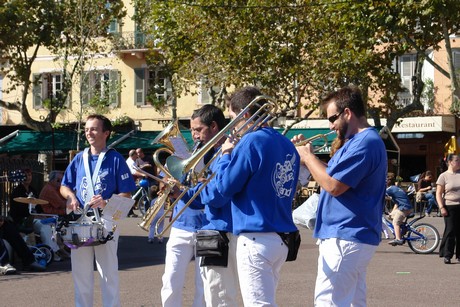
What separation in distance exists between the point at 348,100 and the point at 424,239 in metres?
11.1

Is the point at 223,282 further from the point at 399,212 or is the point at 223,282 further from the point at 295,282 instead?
the point at 399,212

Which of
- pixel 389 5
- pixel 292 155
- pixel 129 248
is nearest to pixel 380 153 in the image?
pixel 292 155

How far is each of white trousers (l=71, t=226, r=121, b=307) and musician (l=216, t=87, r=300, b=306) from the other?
7.07ft

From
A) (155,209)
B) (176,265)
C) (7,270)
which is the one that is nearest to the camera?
(155,209)

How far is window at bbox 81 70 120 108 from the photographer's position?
4041 cm

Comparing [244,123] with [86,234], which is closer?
[244,123]

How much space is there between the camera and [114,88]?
44469mm

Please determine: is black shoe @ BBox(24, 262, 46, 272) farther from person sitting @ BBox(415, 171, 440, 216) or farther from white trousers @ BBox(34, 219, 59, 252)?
person sitting @ BBox(415, 171, 440, 216)

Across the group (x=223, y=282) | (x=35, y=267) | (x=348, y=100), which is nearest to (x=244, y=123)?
(x=348, y=100)

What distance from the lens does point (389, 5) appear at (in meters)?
24.7

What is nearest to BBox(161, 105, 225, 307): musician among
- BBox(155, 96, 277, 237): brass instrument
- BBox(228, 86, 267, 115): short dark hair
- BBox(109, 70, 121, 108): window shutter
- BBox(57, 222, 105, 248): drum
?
BBox(57, 222, 105, 248): drum

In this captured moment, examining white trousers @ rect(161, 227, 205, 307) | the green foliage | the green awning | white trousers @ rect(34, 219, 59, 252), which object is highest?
the green foliage

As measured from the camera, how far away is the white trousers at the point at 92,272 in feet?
28.0

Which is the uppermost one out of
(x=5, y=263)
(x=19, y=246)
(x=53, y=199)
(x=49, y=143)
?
(x=53, y=199)
